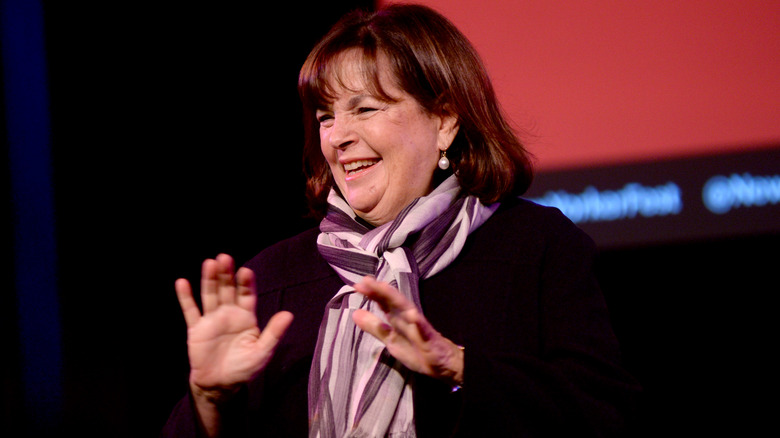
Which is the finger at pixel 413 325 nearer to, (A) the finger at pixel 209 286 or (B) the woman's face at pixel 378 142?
(A) the finger at pixel 209 286

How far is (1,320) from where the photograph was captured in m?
2.92

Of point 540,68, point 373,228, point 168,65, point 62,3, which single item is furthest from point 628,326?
point 62,3

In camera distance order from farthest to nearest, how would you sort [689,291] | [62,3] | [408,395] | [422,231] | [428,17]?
[62,3] → [689,291] → [428,17] → [422,231] → [408,395]

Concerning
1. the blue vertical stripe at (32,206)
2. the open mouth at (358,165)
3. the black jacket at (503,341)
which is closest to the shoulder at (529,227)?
the black jacket at (503,341)

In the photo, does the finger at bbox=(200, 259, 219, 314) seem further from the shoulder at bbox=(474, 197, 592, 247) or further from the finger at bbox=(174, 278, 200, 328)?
the shoulder at bbox=(474, 197, 592, 247)

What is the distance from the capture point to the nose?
5.09 feet

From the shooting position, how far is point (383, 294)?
109cm

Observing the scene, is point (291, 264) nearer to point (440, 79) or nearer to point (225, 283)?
point (225, 283)

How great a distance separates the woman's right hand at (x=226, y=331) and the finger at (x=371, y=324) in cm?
18

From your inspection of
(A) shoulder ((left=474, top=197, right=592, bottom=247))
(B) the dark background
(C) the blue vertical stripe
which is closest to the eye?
(A) shoulder ((left=474, top=197, right=592, bottom=247))

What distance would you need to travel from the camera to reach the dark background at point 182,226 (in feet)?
8.38

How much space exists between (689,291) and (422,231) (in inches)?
55.7

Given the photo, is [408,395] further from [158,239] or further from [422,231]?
[158,239]

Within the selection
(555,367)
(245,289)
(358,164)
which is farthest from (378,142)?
(555,367)
